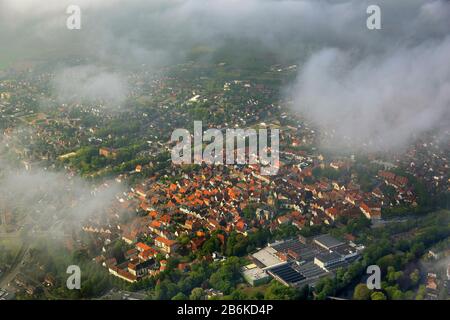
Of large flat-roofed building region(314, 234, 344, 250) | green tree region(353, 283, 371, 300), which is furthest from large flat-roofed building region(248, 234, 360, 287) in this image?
green tree region(353, 283, 371, 300)

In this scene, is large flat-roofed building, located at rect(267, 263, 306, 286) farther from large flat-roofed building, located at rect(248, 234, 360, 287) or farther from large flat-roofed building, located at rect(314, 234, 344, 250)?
large flat-roofed building, located at rect(314, 234, 344, 250)

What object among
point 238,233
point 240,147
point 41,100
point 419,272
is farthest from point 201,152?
point 41,100

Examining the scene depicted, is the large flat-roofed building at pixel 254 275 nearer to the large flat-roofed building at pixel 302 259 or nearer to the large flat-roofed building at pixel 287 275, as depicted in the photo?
the large flat-roofed building at pixel 302 259

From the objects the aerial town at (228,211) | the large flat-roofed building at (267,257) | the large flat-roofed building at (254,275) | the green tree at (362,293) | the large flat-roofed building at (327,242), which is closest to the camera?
the green tree at (362,293)

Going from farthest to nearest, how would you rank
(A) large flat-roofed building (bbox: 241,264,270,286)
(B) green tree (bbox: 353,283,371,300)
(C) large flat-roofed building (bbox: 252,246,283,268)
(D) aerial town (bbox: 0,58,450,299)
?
(C) large flat-roofed building (bbox: 252,246,283,268), (D) aerial town (bbox: 0,58,450,299), (A) large flat-roofed building (bbox: 241,264,270,286), (B) green tree (bbox: 353,283,371,300)

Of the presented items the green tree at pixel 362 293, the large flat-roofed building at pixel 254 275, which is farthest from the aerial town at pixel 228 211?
the green tree at pixel 362 293

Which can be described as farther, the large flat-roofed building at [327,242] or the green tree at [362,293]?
the large flat-roofed building at [327,242]

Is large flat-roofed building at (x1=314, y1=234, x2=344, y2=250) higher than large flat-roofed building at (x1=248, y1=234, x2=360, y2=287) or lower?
higher

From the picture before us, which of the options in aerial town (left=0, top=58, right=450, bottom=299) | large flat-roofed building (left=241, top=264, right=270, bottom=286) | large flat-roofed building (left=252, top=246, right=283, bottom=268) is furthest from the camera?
large flat-roofed building (left=252, top=246, right=283, bottom=268)

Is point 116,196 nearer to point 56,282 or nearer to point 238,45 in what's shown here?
point 56,282
